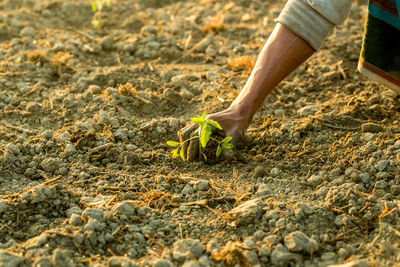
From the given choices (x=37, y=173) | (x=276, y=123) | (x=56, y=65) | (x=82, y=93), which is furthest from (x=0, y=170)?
(x=276, y=123)

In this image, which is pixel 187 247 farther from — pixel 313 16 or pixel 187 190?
pixel 313 16

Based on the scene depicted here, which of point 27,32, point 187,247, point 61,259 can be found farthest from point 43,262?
point 27,32

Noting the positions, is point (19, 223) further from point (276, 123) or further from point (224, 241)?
point (276, 123)

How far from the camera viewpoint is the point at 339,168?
7.41 ft

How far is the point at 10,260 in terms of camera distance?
1.72 metres

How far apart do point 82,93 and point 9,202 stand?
3.33ft

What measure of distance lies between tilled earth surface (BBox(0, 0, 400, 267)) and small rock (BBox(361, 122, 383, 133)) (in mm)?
10

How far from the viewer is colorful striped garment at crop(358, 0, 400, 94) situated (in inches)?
96.2

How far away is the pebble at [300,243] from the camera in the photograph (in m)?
1.83

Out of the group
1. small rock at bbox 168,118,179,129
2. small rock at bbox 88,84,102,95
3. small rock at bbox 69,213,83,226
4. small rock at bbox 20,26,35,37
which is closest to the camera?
small rock at bbox 69,213,83,226

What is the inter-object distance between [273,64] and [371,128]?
0.62 m

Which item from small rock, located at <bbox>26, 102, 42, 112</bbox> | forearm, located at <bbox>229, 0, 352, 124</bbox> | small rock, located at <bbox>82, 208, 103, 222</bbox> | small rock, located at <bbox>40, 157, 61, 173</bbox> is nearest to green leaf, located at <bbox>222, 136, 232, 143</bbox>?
forearm, located at <bbox>229, 0, 352, 124</bbox>

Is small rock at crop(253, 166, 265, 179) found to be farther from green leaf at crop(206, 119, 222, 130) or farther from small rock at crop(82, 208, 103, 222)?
small rock at crop(82, 208, 103, 222)

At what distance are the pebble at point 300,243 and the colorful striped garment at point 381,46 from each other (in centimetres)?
114
